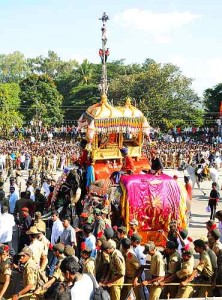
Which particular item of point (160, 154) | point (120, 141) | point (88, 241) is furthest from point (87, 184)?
point (160, 154)

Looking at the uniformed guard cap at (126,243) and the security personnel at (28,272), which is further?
the uniformed guard cap at (126,243)

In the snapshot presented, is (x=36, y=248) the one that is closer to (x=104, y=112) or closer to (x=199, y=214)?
(x=104, y=112)

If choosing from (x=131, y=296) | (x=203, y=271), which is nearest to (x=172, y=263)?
(x=203, y=271)

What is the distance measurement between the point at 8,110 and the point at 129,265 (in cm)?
3582

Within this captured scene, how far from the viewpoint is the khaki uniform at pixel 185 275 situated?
6305 millimetres

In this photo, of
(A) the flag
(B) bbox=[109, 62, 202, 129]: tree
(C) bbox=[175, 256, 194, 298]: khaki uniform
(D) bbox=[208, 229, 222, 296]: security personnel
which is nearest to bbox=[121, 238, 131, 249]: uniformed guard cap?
(A) the flag

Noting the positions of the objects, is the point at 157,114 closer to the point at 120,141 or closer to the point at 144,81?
the point at 144,81

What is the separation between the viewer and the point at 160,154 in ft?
86.6

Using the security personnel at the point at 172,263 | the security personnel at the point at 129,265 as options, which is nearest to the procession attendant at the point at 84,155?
the security personnel at the point at 129,265

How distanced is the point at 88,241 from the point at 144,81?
3427 centimetres

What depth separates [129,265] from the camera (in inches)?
262

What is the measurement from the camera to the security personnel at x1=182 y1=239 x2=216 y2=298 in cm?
630

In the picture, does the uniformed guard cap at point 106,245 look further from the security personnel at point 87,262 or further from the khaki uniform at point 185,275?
the khaki uniform at point 185,275

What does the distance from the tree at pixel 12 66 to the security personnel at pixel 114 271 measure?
257ft
